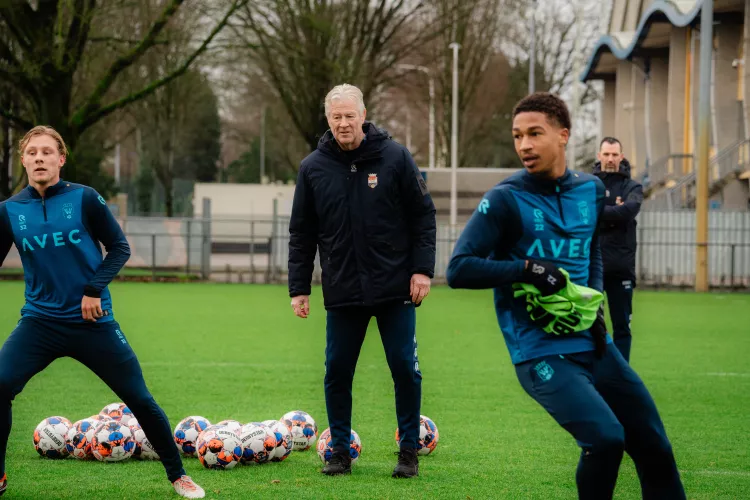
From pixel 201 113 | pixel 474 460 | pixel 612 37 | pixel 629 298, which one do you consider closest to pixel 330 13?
pixel 612 37

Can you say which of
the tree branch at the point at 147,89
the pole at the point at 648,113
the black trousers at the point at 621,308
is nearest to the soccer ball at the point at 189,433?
the black trousers at the point at 621,308

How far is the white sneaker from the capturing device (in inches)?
238

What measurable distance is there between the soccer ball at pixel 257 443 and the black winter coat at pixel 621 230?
406 cm

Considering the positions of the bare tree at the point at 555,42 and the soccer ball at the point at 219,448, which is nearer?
the soccer ball at the point at 219,448

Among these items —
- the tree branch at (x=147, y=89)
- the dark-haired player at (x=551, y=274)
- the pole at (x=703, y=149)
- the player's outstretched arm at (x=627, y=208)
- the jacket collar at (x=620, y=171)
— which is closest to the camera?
the dark-haired player at (x=551, y=274)

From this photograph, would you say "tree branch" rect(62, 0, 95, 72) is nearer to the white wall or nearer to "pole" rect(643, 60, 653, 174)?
the white wall

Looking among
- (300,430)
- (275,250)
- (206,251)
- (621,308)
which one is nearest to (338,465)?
(300,430)

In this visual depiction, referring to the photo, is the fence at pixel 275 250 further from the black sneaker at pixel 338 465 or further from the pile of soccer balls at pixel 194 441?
the black sneaker at pixel 338 465

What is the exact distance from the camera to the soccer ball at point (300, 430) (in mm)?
7645

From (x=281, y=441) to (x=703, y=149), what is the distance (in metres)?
21.8

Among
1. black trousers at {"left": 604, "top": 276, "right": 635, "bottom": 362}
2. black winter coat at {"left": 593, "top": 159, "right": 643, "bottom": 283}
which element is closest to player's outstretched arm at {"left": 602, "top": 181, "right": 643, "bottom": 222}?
black winter coat at {"left": 593, "top": 159, "right": 643, "bottom": 283}

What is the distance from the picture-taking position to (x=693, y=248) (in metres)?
29.3

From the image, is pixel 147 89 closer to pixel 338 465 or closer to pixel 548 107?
pixel 338 465

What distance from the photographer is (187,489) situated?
607 centimetres
